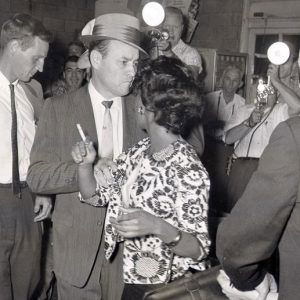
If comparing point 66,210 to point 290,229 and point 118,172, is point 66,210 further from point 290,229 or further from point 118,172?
point 290,229

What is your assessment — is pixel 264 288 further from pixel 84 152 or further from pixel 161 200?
pixel 84 152

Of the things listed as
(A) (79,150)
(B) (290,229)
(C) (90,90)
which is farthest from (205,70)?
(B) (290,229)

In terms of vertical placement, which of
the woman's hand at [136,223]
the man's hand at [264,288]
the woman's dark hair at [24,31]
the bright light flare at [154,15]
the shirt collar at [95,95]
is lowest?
the man's hand at [264,288]

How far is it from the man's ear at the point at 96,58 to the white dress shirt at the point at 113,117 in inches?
3.7

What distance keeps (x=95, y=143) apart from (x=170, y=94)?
0.50 m

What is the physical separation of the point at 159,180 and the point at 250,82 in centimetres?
514

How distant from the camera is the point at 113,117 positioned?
2.32 m

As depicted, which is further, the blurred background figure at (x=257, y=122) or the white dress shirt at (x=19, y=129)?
the blurred background figure at (x=257, y=122)

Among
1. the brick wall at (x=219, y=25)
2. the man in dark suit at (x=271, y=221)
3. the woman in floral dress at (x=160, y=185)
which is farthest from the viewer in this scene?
the brick wall at (x=219, y=25)

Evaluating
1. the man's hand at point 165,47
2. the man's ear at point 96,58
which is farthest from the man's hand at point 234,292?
the man's hand at point 165,47

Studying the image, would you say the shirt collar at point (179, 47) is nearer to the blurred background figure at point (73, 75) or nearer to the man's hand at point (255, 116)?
the blurred background figure at point (73, 75)

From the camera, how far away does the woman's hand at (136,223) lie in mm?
1669

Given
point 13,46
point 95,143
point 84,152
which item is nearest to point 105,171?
point 84,152

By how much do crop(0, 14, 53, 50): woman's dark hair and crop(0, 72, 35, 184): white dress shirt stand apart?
0.22 metres
